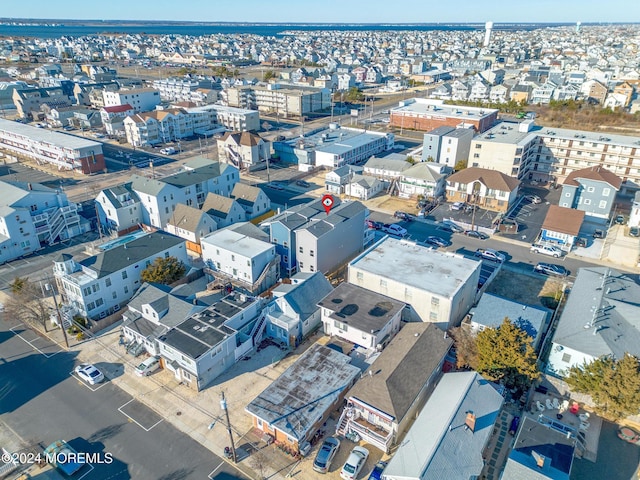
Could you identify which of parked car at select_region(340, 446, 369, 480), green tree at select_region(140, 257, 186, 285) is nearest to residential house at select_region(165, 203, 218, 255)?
green tree at select_region(140, 257, 186, 285)

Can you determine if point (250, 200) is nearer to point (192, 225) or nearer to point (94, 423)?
point (192, 225)

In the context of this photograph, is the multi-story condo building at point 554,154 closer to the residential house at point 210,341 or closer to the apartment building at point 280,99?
the residential house at point 210,341

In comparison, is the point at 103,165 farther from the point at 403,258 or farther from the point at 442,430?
the point at 442,430

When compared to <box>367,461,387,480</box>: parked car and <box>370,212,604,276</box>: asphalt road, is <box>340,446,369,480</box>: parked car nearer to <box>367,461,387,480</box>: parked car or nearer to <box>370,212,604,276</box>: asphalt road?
<box>367,461,387,480</box>: parked car

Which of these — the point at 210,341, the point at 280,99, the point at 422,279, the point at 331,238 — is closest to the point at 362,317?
the point at 422,279

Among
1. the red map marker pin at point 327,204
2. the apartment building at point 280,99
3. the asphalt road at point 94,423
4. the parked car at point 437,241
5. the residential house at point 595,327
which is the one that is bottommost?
the asphalt road at point 94,423

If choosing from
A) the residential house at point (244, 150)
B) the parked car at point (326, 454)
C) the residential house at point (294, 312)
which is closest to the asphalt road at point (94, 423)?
the parked car at point (326, 454)
